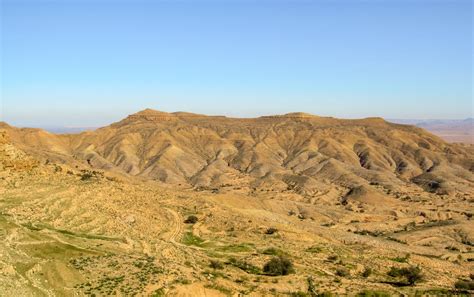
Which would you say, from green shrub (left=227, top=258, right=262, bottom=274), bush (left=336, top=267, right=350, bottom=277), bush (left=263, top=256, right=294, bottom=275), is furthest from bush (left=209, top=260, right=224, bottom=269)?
bush (left=336, top=267, right=350, bottom=277)

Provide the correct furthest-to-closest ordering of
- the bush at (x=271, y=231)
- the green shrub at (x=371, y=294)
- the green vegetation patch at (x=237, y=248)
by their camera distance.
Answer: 1. the bush at (x=271, y=231)
2. the green vegetation patch at (x=237, y=248)
3. the green shrub at (x=371, y=294)

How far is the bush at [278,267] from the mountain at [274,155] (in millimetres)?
74994

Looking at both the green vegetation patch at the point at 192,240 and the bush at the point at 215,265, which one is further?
the green vegetation patch at the point at 192,240

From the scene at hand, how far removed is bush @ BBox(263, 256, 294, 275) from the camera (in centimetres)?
3891

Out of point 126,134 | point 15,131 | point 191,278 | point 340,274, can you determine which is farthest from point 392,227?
point 15,131

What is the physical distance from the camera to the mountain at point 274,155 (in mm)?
131750

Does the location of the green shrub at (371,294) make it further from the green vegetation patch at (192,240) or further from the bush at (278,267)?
the green vegetation patch at (192,240)

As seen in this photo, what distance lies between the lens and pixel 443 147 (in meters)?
176

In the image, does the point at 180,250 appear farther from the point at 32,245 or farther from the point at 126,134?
the point at 126,134

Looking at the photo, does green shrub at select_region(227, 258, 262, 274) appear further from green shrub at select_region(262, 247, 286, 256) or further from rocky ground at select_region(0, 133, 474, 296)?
green shrub at select_region(262, 247, 286, 256)

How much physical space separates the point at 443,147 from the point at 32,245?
16752cm


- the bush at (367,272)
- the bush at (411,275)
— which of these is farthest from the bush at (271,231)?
the bush at (411,275)

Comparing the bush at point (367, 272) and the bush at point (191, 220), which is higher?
the bush at point (191, 220)

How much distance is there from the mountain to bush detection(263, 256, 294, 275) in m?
75.0
